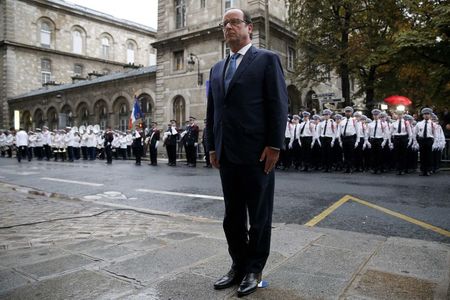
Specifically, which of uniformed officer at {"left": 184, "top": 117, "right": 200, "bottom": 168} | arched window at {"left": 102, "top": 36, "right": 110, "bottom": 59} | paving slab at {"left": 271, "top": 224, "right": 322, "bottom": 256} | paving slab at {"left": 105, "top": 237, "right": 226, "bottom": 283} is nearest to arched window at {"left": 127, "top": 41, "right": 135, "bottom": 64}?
arched window at {"left": 102, "top": 36, "right": 110, "bottom": 59}

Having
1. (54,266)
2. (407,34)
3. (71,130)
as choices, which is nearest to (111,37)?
(71,130)

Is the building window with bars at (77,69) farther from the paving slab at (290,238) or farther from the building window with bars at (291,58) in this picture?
the paving slab at (290,238)

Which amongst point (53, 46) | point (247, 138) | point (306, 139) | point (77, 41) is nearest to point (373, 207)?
point (247, 138)

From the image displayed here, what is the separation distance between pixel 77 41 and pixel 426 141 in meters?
47.9

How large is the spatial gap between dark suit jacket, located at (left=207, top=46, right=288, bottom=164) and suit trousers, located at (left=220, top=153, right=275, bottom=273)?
0.41ft

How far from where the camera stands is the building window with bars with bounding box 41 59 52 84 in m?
47.1

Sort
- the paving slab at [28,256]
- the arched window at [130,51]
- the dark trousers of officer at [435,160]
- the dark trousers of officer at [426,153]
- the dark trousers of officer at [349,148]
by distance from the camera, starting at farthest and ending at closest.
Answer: the arched window at [130,51]
the dark trousers of officer at [349,148]
the dark trousers of officer at [435,160]
the dark trousers of officer at [426,153]
the paving slab at [28,256]

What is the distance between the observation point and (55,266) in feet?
11.0

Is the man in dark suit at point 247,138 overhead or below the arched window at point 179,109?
below

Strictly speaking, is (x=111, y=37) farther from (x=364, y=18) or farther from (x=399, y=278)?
(x=399, y=278)

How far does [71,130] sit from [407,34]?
21.3 meters

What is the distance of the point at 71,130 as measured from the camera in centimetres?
2561

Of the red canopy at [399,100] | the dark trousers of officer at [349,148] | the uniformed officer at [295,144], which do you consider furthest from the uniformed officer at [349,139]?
the red canopy at [399,100]

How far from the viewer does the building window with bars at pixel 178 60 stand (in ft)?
92.9
